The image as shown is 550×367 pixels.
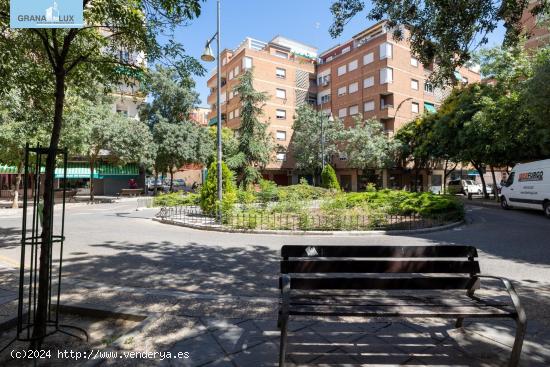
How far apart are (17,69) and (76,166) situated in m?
33.4

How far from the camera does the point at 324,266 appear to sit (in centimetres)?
321

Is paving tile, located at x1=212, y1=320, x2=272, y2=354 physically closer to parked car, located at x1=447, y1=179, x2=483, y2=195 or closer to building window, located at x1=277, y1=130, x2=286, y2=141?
parked car, located at x1=447, y1=179, x2=483, y2=195

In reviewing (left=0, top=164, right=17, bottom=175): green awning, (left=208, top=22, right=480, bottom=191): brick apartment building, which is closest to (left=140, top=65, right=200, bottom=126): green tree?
(left=208, top=22, right=480, bottom=191): brick apartment building

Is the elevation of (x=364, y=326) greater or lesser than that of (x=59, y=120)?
lesser

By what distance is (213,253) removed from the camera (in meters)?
7.61

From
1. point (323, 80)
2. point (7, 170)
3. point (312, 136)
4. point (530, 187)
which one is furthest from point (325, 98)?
point (7, 170)

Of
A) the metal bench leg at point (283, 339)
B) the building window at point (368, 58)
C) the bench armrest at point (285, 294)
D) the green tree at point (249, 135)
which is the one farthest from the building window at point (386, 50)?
the metal bench leg at point (283, 339)

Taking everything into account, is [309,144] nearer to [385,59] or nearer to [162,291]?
[385,59]

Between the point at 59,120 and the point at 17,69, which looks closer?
the point at 59,120

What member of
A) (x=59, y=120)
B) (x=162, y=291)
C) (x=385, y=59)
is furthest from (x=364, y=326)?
(x=385, y=59)

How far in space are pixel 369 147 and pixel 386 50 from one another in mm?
11649

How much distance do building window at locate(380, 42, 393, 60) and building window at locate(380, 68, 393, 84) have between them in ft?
4.25

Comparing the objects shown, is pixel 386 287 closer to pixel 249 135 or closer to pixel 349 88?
pixel 249 135

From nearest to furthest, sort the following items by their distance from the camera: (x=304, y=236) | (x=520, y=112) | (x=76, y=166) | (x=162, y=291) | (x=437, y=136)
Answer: (x=162, y=291), (x=304, y=236), (x=520, y=112), (x=437, y=136), (x=76, y=166)
